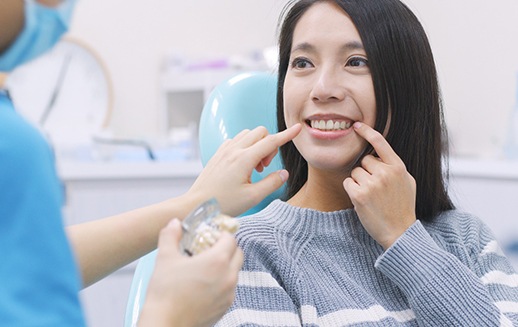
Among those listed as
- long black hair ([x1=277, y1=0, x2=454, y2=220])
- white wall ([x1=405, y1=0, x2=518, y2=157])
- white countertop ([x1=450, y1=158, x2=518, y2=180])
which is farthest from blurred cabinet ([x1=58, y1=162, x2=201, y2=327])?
long black hair ([x1=277, y1=0, x2=454, y2=220])

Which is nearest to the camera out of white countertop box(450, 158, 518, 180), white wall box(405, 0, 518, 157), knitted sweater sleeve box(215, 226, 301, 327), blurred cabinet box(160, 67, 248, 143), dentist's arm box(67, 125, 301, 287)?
dentist's arm box(67, 125, 301, 287)

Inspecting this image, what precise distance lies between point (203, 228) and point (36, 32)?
9.6 inches

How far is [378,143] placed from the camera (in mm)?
1202

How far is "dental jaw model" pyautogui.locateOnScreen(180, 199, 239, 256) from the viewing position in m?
0.69

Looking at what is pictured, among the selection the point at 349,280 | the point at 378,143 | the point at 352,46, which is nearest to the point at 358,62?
the point at 352,46

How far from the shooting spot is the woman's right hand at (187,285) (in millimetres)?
649

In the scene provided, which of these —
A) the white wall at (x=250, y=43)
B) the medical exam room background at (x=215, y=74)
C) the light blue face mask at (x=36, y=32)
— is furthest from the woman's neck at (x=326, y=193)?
the white wall at (x=250, y=43)

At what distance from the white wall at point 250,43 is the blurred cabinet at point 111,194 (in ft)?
2.34

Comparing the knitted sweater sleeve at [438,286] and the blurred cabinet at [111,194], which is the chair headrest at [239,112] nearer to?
the knitted sweater sleeve at [438,286]

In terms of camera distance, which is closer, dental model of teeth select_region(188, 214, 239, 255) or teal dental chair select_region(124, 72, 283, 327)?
dental model of teeth select_region(188, 214, 239, 255)

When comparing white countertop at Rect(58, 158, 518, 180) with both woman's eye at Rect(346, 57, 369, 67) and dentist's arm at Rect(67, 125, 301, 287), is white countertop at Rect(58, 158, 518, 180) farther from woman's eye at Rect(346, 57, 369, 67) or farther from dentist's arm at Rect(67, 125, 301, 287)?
dentist's arm at Rect(67, 125, 301, 287)

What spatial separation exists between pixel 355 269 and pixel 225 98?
459 millimetres

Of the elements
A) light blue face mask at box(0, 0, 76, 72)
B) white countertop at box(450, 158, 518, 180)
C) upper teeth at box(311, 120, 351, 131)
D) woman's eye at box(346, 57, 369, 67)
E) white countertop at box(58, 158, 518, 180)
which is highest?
light blue face mask at box(0, 0, 76, 72)

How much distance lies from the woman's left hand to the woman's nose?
0.07 meters
